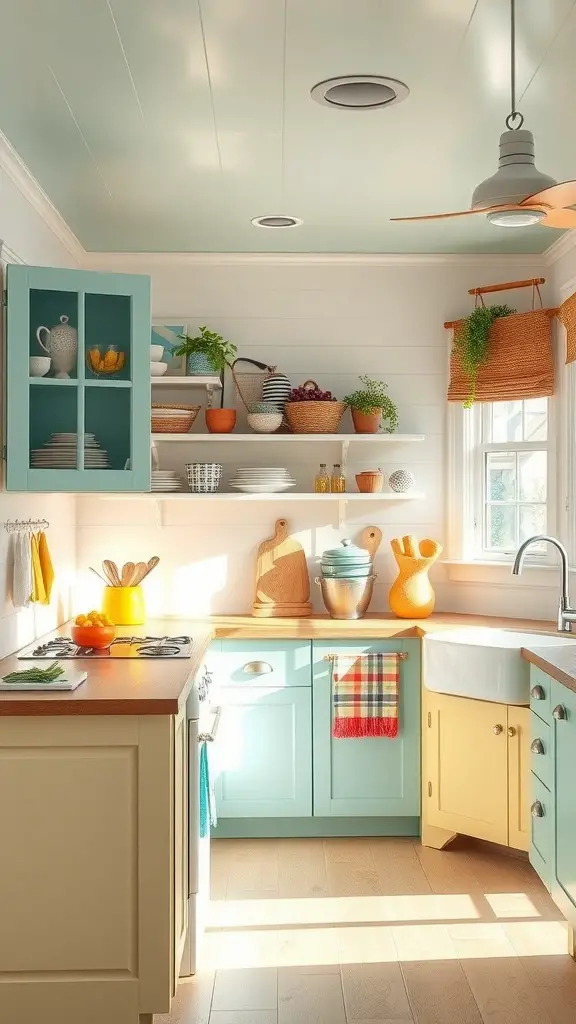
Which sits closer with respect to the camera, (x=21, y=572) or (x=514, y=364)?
(x=21, y=572)

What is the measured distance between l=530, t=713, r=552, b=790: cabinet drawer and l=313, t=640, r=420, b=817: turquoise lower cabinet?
0.78m

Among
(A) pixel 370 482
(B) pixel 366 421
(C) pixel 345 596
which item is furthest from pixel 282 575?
(B) pixel 366 421

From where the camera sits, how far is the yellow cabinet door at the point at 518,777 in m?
3.60

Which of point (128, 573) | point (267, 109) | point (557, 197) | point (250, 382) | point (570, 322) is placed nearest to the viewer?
point (557, 197)

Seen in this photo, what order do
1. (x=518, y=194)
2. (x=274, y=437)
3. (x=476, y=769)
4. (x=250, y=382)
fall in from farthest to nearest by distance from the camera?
(x=250, y=382), (x=274, y=437), (x=476, y=769), (x=518, y=194)

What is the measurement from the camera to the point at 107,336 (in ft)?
11.2

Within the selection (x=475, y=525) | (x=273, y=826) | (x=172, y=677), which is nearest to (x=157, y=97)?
(x=172, y=677)

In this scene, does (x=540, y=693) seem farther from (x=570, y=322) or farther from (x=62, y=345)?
(x=62, y=345)

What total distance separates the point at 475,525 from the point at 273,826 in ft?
5.40

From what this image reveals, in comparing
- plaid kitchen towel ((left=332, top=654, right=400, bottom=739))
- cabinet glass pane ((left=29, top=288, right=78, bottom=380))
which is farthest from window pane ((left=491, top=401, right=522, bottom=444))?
cabinet glass pane ((left=29, top=288, right=78, bottom=380))

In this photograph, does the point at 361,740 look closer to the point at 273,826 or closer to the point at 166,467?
the point at 273,826

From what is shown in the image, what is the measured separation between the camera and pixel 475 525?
4613mm

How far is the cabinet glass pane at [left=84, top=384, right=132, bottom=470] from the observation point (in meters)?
3.38

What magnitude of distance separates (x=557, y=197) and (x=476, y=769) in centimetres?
232
